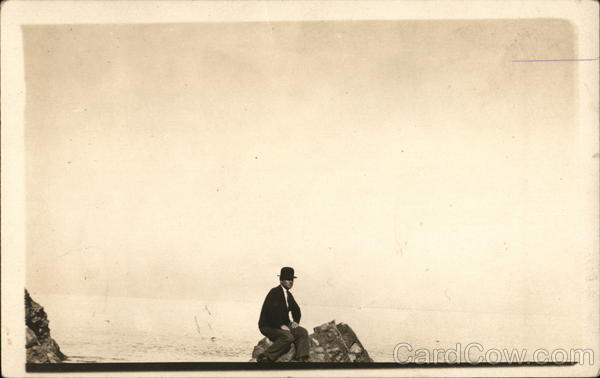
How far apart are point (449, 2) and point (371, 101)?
2.18 ft

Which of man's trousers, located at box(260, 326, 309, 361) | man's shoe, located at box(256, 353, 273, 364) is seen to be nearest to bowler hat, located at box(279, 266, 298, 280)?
man's trousers, located at box(260, 326, 309, 361)

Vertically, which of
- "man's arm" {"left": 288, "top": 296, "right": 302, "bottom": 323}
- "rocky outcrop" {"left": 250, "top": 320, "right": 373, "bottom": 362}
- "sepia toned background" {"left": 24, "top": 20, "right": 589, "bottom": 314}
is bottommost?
"rocky outcrop" {"left": 250, "top": 320, "right": 373, "bottom": 362}

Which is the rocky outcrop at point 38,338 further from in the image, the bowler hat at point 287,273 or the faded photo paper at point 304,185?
the bowler hat at point 287,273

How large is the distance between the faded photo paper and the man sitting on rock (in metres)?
0.02

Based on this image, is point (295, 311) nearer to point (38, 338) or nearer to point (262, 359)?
point (262, 359)

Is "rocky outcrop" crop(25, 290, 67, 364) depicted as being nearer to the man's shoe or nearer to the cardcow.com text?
the man's shoe

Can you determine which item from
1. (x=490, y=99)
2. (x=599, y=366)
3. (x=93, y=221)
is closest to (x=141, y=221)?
(x=93, y=221)

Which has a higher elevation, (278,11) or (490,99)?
(278,11)

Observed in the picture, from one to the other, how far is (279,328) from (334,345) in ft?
0.99

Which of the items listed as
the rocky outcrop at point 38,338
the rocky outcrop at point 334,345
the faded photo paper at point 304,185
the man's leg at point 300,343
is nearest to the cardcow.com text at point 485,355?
the faded photo paper at point 304,185

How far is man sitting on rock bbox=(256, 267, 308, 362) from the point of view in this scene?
3.16 m

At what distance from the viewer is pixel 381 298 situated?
3.22m

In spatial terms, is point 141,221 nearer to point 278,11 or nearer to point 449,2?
point 278,11

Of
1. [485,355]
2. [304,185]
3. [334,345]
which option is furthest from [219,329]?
[485,355]
